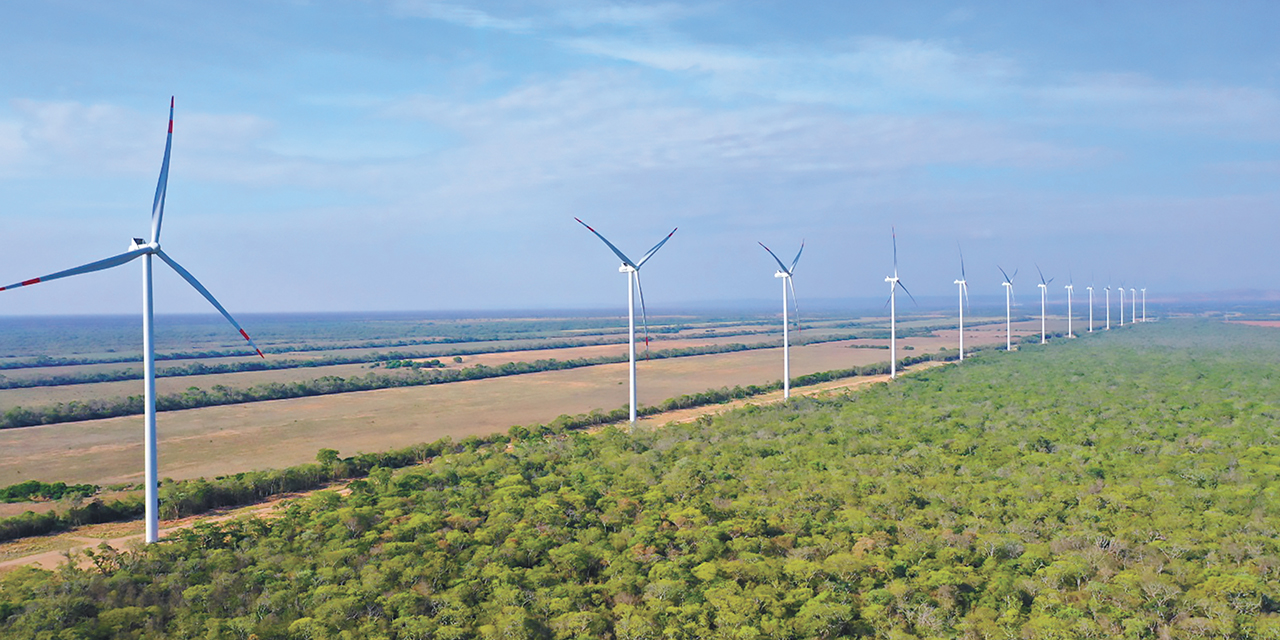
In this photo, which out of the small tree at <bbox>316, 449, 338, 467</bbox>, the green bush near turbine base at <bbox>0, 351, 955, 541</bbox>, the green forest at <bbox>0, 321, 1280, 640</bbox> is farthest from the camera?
the small tree at <bbox>316, 449, 338, 467</bbox>

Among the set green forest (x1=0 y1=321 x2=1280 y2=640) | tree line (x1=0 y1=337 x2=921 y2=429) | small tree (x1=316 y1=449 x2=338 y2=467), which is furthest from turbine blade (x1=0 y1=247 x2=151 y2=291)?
tree line (x1=0 y1=337 x2=921 y2=429)

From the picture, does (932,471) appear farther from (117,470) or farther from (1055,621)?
(117,470)

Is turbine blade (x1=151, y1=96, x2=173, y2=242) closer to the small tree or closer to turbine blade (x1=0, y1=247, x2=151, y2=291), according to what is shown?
turbine blade (x1=0, y1=247, x2=151, y2=291)

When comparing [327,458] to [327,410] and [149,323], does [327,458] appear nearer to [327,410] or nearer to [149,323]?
[149,323]

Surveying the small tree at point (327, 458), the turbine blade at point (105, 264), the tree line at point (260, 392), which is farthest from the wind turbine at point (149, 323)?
the tree line at point (260, 392)

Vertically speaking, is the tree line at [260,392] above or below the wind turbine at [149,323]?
below

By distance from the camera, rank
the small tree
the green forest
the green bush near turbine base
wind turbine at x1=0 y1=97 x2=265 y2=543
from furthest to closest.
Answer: the small tree
the green bush near turbine base
wind turbine at x1=0 y1=97 x2=265 y2=543
the green forest

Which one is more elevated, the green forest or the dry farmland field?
the green forest

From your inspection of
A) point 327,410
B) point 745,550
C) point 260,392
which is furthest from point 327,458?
point 260,392

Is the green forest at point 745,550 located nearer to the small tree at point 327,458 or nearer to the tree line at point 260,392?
the small tree at point 327,458

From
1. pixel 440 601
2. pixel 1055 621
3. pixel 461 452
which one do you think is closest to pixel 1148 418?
pixel 1055 621
